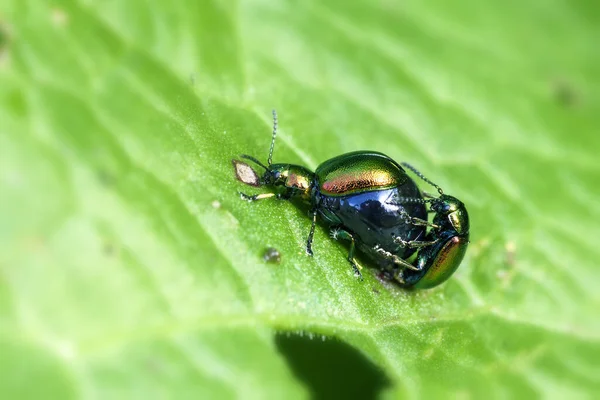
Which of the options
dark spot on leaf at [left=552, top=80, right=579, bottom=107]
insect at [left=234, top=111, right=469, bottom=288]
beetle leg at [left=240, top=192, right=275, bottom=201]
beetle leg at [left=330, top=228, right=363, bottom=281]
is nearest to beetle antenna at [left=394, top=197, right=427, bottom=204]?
insect at [left=234, top=111, right=469, bottom=288]

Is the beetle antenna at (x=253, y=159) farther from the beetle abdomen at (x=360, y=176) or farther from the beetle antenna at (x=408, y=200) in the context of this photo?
the beetle antenna at (x=408, y=200)

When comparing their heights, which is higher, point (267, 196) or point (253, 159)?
point (253, 159)

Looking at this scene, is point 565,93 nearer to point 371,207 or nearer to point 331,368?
point 371,207

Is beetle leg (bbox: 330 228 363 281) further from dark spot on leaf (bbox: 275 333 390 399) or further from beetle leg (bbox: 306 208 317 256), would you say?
dark spot on leaf (bbox: 275 333 390 399)

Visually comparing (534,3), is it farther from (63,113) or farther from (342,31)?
(63,113)

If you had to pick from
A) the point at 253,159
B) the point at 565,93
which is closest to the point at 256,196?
the point at 253,159

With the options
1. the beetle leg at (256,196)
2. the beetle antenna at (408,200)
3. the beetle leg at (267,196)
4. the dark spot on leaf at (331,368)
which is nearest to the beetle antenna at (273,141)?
the beetle leg at (267,196)
